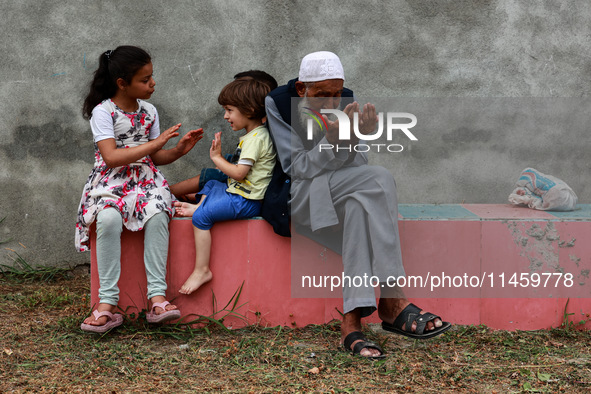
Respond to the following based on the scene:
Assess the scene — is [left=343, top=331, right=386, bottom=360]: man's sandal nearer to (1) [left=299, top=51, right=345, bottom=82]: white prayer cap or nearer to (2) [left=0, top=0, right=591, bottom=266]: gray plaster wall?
(1) [left=299, top=51, right=345, bottom=82]: white prayer cap

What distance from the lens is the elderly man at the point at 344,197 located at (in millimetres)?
3066

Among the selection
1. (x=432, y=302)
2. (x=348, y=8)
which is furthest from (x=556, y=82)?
(x=432, y=302)

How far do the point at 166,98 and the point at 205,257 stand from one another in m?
1.35

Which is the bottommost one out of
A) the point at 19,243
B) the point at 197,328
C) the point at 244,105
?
the point at 197,328

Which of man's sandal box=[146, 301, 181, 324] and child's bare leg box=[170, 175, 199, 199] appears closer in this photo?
man's sandal box=[146, 301, 181, 324]

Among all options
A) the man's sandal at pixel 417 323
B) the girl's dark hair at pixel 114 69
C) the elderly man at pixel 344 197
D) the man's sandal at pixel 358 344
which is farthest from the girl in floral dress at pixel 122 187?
the man's sandal at pixel 417 323

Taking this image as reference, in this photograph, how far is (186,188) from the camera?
12.4 ft

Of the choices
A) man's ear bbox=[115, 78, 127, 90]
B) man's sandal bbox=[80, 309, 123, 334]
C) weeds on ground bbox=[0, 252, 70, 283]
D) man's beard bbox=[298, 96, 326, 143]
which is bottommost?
man's sandal bbox=[80, 309, 123, 334]

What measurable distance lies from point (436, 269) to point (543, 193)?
0.83 meters

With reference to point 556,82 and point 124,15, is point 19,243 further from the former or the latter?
point 556,82

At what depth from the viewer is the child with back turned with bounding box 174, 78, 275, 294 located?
3404 mm

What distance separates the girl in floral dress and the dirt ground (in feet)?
0.70

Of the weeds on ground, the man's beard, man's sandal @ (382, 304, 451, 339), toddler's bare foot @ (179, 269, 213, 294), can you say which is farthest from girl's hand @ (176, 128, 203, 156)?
the weeds on ground

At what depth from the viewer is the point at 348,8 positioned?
4207 mm
